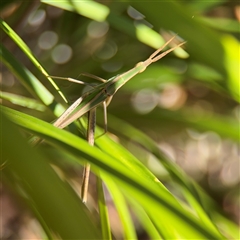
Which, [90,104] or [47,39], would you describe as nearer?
[90,104]

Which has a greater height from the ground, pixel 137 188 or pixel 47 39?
pixel 47 39

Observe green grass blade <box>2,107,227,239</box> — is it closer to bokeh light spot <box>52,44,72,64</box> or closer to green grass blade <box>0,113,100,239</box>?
green grass blade <box>0,113,100,239</box>

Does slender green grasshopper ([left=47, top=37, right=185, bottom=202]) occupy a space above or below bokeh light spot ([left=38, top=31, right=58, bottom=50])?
below

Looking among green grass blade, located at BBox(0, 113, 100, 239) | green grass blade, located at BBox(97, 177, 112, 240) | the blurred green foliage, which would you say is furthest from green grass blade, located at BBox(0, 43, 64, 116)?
green grass blade, located at BBox(0, 113, 100, 239)

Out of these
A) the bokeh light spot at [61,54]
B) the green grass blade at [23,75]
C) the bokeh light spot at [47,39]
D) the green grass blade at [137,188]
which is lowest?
the green grass blade at [137,188]

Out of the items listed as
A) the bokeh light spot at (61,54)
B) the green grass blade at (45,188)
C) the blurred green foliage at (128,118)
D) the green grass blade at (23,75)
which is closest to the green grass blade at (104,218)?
the blurred green foliage at (128,118)

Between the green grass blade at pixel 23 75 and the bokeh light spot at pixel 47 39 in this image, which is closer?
the green grass blade at pixel 23 75

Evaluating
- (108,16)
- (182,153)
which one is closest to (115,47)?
(182,153)

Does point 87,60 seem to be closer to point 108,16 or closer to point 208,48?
point 108,16

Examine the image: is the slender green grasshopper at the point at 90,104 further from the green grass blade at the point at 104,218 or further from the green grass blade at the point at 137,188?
the green grass blade at the point at 137,188

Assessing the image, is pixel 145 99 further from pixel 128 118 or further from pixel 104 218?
pixel 104 218

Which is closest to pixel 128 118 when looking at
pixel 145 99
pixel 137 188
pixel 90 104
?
pixel 145 99
